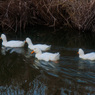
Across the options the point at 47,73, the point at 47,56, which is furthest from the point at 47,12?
the point at 47,73

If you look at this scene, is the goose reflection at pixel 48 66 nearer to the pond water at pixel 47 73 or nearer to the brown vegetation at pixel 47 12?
the pond water at pixel 47 73

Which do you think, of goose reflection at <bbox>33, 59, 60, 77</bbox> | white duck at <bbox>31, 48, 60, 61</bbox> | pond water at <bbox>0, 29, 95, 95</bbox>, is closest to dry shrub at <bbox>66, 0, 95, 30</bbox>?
pond water at <bbox>0, 29, 95, 95</bbox>

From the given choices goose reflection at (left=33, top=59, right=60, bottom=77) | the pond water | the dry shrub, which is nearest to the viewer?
the pond water

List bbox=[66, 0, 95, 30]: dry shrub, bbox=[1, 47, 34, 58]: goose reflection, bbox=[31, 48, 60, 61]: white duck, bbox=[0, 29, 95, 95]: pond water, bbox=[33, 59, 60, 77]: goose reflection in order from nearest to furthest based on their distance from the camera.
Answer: bbox=[0, 29, 95, 95]: pond water < bbox=[33, 59, 60, 77]: goose reflection < bbox=[31, 48, 60, 61]: white duck < bbox=[1, 47, 34, 58]: goose reflection < bbox=[66, 0, 95, 30]: dry shrub

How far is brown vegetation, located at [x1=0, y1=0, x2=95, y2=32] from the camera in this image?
47.2 feet

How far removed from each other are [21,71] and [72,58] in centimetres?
212

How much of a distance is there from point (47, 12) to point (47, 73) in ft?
28.4

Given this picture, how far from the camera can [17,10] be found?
15969 millimetres

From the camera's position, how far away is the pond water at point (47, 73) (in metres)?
7.03

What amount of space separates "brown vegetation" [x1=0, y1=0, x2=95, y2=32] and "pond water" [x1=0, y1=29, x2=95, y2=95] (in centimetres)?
287

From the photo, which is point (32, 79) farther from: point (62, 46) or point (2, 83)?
point (62, 46)

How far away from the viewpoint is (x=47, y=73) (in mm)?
8195

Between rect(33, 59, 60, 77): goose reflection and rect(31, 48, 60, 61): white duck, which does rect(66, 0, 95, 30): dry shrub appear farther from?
rect(33, 59, 60, 77): goose reflection

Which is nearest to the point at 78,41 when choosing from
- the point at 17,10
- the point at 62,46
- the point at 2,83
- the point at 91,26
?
the point at 62,46
